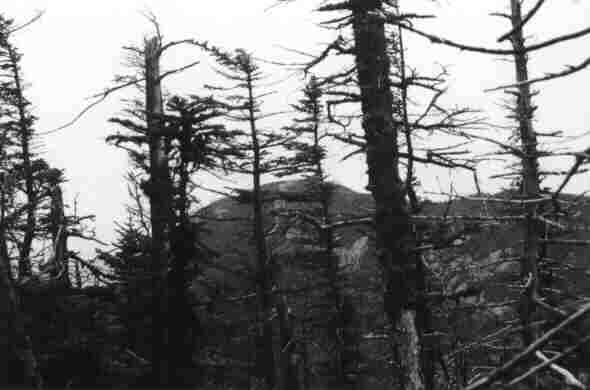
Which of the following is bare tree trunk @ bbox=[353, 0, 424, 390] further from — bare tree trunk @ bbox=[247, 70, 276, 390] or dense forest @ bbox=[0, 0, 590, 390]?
bare tree trunk @ bbox=[247, 70, 276, 390]

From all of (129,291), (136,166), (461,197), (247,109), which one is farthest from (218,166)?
(461,197)

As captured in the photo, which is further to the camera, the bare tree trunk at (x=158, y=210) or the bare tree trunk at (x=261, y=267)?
the bare tree trunk at (x=261, y=267)

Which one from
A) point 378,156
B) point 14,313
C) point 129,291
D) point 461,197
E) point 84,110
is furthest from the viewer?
point 129,291

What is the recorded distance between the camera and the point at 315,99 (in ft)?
76.9

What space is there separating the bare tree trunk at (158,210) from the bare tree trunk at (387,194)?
6.77m

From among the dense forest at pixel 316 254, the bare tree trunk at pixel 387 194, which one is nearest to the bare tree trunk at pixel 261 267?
the dense forest at pixel 316 254

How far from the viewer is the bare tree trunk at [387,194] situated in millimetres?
5973

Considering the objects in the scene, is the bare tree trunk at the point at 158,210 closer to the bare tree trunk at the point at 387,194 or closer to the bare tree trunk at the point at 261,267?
the bare tree trunk at the point at 261,267

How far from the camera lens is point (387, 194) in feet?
20.2

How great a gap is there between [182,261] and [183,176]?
231 centimetres

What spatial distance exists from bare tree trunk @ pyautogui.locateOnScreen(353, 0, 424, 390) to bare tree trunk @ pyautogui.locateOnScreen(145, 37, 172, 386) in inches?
267

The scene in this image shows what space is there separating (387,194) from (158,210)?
7.73 metres

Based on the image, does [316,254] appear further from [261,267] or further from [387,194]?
[387,194]

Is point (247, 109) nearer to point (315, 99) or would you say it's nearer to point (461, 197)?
point (315, 99)
